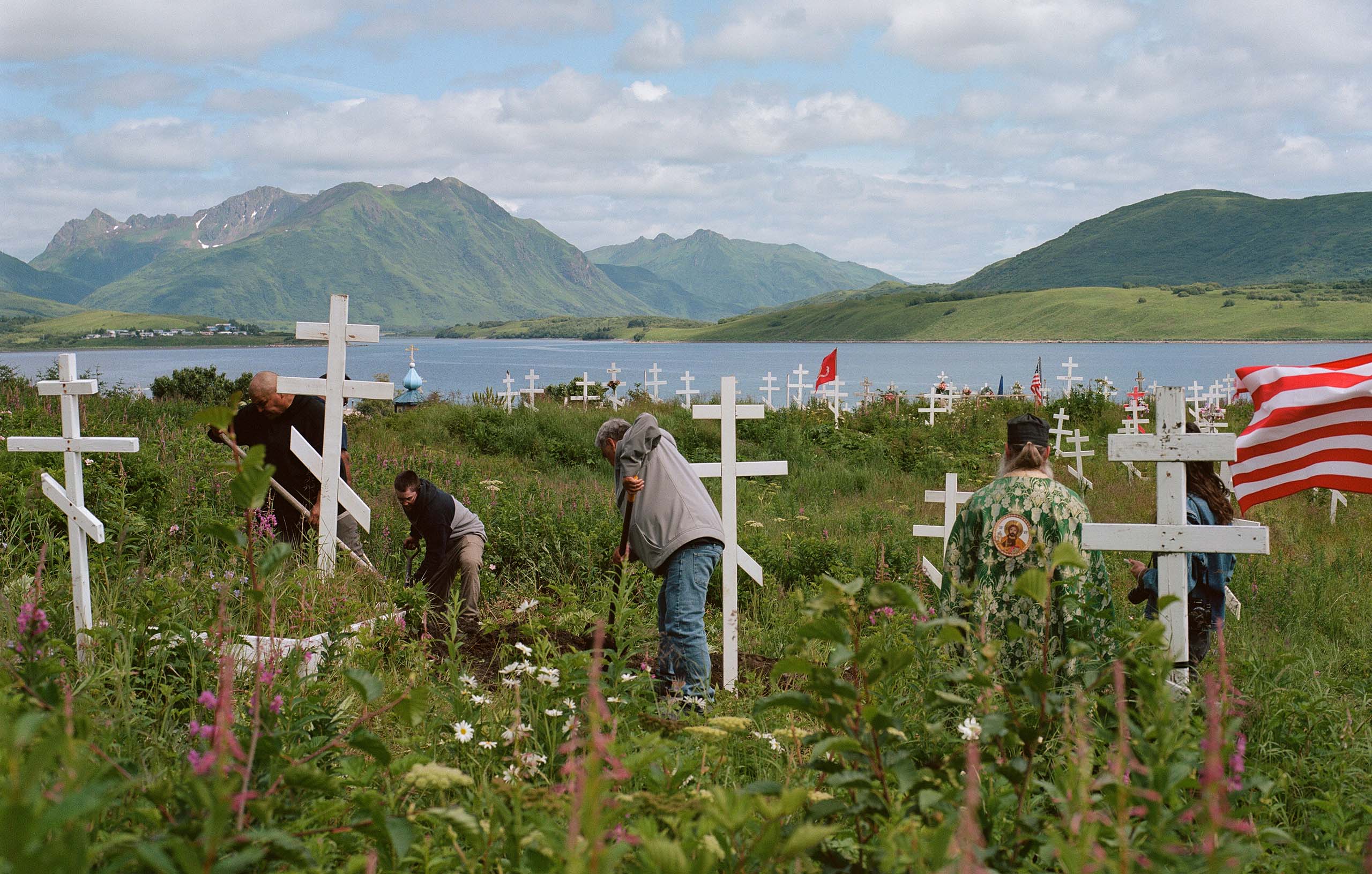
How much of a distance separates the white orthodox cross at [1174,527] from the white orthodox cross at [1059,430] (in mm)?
10691

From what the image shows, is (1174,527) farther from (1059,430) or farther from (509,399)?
(509,399)

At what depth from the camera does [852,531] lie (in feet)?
34.7

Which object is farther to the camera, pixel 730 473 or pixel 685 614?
pixel 730 473

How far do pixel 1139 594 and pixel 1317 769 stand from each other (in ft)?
5.03

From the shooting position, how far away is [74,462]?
5309 millimetres

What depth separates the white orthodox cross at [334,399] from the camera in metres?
6.50

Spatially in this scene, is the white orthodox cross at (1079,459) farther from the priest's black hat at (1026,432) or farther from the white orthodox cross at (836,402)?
the priest's black hat at (1026,432)

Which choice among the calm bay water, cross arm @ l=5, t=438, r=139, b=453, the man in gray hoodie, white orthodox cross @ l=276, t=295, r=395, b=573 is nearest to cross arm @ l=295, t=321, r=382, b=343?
white orthodox cross @ l=276, t=295, r=395, b=573

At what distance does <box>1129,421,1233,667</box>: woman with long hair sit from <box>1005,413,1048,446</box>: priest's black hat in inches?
58.5

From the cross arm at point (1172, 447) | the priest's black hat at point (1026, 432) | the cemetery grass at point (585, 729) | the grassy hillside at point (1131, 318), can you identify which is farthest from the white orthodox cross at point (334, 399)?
the grassy hillside at point (1131, 318)

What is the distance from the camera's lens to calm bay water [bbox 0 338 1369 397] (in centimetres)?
7950

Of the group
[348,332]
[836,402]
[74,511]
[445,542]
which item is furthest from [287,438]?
[836,402]

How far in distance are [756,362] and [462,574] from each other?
12153cm

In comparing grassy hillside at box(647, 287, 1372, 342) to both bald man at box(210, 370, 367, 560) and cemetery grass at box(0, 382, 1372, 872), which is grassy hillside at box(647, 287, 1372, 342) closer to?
cemetery grass at box(0, 382, 1372, 872)
